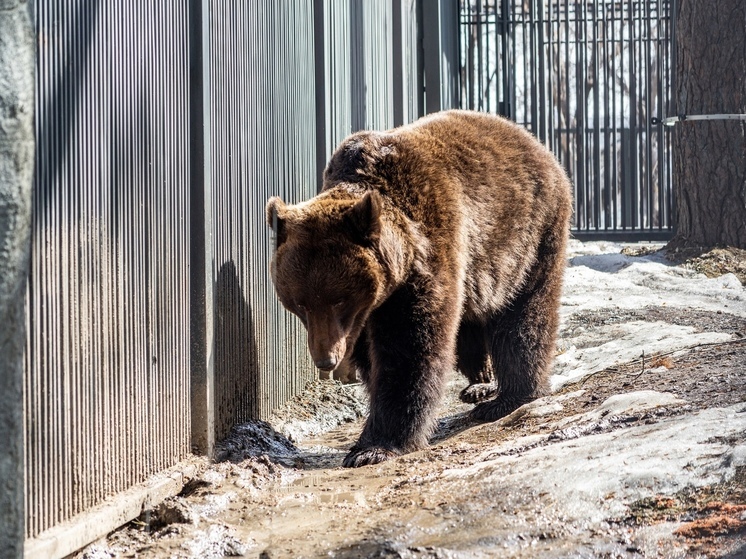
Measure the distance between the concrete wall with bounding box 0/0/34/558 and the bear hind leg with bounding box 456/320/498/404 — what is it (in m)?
4.47

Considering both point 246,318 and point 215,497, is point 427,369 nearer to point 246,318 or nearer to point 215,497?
point 246,318

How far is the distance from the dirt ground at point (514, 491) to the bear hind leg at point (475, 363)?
3.47 feet

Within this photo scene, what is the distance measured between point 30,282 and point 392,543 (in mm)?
1350

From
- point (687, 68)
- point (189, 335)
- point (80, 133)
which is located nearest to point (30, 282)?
point (80, 133)

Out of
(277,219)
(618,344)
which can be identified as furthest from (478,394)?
(277,219)

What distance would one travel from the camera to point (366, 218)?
15.0ft

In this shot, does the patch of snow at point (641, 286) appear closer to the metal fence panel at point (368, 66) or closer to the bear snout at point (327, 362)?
the metal fence panel at point (368, 66)

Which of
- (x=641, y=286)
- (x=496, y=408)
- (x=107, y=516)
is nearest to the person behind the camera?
(x=107, y=516)

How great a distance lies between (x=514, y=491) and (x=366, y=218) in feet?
5.21

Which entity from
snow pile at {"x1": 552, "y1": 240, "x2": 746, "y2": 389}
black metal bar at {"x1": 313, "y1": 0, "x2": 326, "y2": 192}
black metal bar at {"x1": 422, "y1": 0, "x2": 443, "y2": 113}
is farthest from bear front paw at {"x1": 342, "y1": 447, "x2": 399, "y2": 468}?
black metal bar at {"x1": 422, "y1": 0, "x2": 443, "y2": 113}

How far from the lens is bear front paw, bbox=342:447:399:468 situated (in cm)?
461

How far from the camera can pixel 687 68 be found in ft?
39.1

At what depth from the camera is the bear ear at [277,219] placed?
4707 millimetres

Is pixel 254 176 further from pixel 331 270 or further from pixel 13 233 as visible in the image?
pixel 13 233
